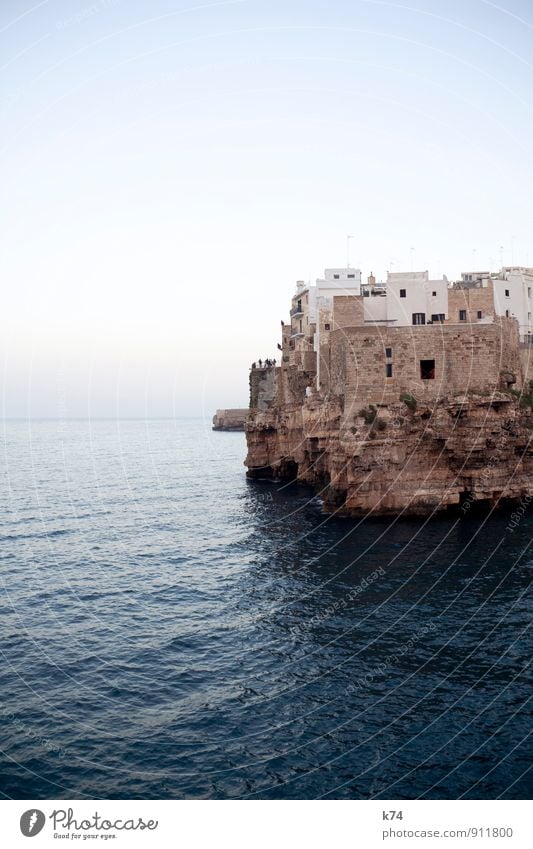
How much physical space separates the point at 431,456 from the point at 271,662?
2949 cm

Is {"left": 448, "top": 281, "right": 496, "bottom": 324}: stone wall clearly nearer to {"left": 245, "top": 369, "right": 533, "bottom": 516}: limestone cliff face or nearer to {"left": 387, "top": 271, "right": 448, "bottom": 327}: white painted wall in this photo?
A: {"left": 387, "top": 271, "right": 448, "bottom": 327}: white painted wall

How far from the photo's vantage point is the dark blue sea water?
19484 mm

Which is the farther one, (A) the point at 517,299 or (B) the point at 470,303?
(A) the point at 517,299

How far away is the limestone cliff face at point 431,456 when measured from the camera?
51.0m

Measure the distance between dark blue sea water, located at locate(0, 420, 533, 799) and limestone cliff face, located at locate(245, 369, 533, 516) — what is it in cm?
A: 304

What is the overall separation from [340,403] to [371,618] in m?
26.4

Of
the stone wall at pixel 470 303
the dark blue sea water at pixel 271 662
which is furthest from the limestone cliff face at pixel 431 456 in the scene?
the stone wall at pixel 470 303

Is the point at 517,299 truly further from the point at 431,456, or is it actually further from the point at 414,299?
the point at 431,456

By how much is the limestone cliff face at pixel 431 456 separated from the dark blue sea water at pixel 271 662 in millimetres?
3044

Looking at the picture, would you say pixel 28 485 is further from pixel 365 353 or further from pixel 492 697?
pixel 492 697

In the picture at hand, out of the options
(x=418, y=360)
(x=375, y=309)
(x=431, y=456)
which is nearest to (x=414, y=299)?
(x=375, y=309)

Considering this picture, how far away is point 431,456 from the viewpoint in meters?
51.9
